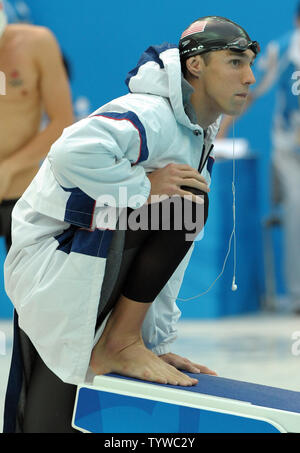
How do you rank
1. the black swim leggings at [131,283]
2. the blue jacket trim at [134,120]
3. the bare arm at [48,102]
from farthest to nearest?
the bare arm at [48,102] → the black swim leggings at [131,283] → the blue jacket trim at [134,120]

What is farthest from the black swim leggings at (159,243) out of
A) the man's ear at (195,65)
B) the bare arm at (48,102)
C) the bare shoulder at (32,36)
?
the bare shoulder at (32,36)

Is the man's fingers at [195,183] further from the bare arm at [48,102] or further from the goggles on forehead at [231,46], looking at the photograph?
the bare arm at [48,102]

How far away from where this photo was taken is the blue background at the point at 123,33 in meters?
5.98

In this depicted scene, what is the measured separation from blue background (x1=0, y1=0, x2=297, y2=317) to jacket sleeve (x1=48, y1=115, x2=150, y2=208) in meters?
4.05

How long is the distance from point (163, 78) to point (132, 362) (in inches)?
26.2

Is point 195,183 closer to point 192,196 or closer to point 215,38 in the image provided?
point 192,196

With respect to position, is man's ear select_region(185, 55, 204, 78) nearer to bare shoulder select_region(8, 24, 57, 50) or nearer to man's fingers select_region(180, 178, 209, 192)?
man's fingers select_region(180, 178, 209, 192)

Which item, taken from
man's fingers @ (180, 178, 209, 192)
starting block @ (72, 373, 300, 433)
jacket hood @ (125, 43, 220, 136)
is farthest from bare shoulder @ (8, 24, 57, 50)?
starting block @ (72, 373, 300, 433)

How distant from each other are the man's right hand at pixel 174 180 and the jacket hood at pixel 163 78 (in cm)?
12

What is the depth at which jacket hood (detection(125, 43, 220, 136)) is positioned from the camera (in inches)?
81.4
